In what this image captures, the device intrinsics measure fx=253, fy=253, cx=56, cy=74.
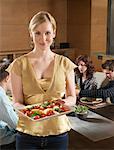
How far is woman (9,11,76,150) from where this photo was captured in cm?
115

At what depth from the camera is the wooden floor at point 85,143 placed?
1.73 metres

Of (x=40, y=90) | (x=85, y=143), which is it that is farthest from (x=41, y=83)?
(x=85, y=143)

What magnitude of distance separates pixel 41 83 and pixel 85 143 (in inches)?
29.9

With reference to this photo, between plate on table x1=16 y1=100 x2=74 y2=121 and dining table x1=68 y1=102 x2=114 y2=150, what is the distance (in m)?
0.53

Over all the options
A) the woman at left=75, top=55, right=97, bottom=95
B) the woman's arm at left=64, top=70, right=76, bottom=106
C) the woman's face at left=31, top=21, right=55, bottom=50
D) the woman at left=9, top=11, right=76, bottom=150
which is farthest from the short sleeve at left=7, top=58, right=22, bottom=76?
the woman at left=75, top=55, right=97, bottom=95

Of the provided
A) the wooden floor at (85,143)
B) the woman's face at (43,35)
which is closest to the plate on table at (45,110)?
the woman's face at (43,35)

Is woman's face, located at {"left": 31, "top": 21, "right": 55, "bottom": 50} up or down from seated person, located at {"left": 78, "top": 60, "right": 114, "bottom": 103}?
up

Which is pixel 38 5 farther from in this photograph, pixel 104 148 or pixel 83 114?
pixel 104 148

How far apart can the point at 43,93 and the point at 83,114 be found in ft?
2.98

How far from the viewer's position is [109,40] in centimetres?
419

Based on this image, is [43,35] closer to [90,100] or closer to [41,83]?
[41,83]

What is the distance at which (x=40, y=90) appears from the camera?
3.85 ft

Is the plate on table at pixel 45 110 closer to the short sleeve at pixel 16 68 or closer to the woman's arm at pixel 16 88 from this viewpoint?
the woman's arm at pixel 16 88

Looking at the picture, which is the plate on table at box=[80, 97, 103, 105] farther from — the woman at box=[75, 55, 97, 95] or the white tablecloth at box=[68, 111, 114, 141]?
the woman at box=[75, 55, 97, 95]
